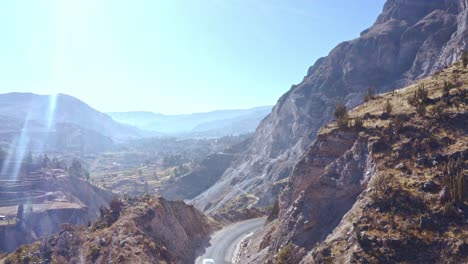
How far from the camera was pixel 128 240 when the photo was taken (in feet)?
125

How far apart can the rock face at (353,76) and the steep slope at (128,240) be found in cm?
8320

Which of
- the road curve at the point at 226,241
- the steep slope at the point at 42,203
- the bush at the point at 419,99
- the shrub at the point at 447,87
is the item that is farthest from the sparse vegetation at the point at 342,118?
the steep slope at the point at 42,203

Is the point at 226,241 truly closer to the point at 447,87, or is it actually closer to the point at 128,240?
the point at 128,240

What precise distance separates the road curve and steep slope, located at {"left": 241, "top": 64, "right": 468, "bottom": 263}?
12.3m

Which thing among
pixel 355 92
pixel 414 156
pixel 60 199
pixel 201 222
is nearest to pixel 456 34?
pixel 355 92

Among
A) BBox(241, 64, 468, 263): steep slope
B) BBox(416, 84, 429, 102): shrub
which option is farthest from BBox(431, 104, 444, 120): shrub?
BBox(416, 84, 429, 102): shrub

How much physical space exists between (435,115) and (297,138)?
5674 inches

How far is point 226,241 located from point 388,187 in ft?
110

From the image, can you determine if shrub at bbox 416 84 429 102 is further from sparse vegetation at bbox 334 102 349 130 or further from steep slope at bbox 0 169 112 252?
steep slope at bbox 0 169 112 252

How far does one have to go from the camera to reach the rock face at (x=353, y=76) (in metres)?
139

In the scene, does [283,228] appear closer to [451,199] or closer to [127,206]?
[451,199]

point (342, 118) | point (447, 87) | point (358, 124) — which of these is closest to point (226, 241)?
point (342, 118)

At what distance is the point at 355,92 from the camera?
522ft

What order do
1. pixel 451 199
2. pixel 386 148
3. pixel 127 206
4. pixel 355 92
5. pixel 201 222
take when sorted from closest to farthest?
pixel 451 199, pixel 386 148, pixel 127 206, pixel 201 222, pixel 355 92
